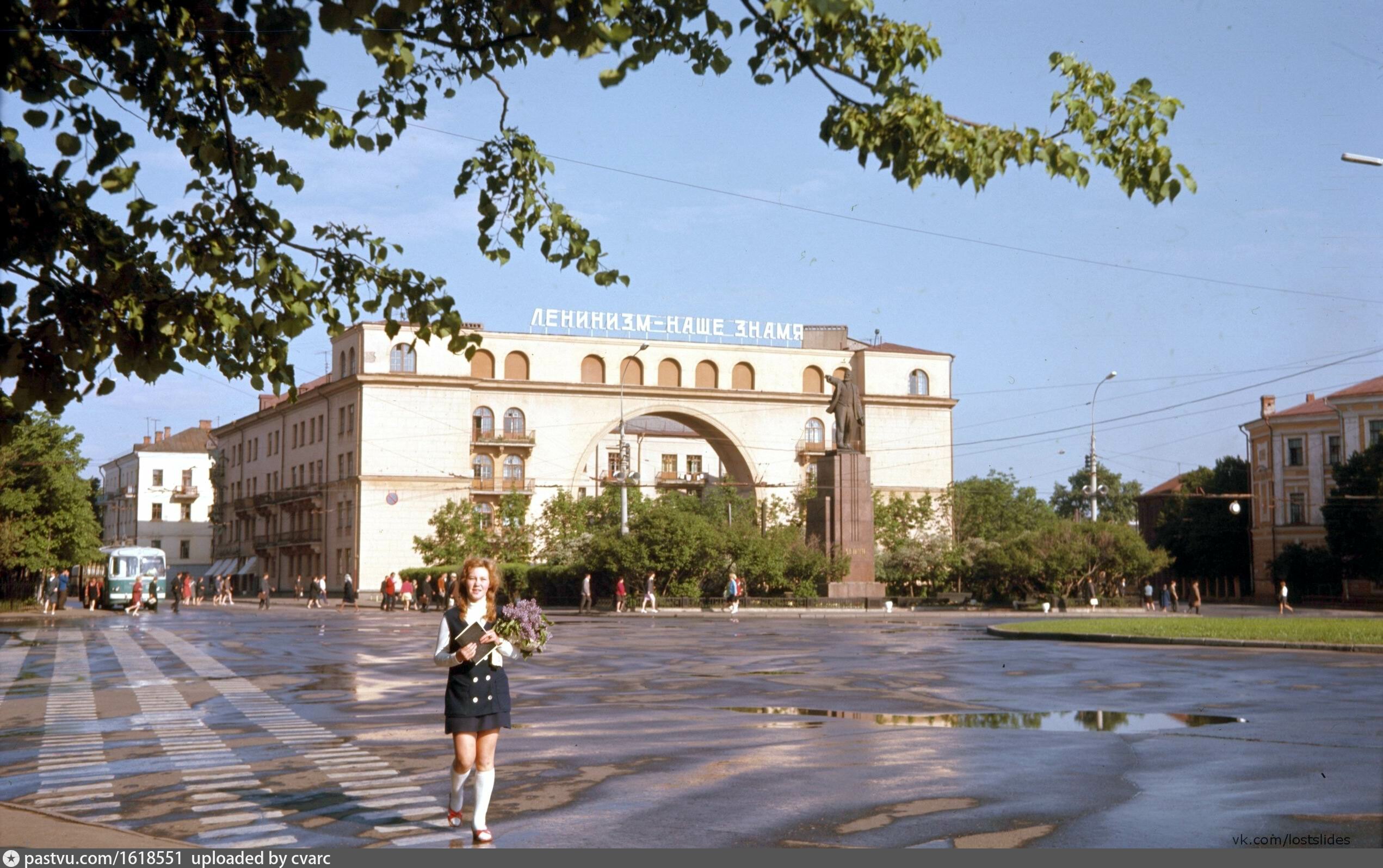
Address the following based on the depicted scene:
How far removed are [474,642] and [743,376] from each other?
8743cm

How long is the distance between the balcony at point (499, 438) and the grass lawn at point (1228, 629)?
2051 inches

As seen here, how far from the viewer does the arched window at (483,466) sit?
89750mm

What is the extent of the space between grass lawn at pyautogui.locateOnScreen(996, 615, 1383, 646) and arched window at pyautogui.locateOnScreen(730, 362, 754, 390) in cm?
5476

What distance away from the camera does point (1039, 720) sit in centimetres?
1365

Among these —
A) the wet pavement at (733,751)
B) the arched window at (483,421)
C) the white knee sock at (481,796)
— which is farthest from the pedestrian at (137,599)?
the white knee sock at (481,796)

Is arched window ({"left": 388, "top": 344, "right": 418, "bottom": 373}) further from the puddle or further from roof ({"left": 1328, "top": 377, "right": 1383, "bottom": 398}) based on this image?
the puddle

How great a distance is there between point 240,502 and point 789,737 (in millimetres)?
104311

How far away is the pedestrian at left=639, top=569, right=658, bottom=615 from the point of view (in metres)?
52.6

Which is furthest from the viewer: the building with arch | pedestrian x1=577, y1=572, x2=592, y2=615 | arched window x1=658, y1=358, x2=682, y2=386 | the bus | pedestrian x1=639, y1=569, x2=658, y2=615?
arched window x1=658, y1=358, x2=682, y2=386

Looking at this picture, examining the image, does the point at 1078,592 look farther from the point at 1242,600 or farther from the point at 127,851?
the point at 127,851

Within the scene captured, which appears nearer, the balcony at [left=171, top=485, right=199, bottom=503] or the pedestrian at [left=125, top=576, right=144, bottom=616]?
the pedestrian at [left=125, top=576, right=144, bottom=616]

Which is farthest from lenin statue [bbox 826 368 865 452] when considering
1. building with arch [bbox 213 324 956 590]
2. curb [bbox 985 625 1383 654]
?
building with arch [bbox 213 324 956 590]

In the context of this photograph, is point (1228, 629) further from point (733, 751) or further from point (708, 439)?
point (708, 439)

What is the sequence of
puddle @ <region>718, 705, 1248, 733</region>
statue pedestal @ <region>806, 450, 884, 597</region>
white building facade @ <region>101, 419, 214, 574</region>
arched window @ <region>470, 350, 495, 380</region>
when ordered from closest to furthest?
puddle @ <region>718, 705, 1248, 733</region> < statue pedestal @ <region>806, 450, 884, 597</region> < arched window @ <region>470, 350, 495, 380</region> < white building facade @ <region>101, 419, 214, 574</region>
